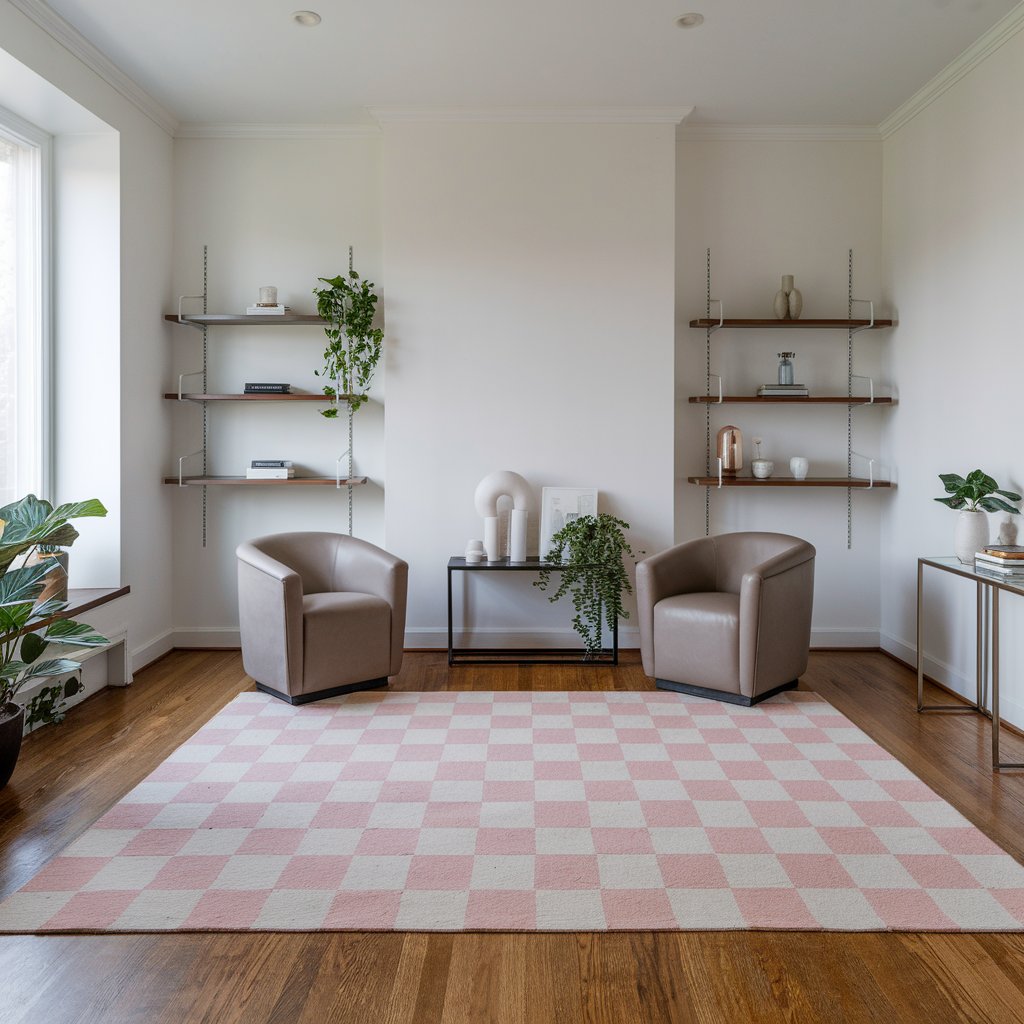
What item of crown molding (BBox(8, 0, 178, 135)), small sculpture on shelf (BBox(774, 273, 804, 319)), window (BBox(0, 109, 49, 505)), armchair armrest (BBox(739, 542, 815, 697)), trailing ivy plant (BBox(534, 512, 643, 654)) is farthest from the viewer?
small sculpture on shelf (BBox(774, 273, 804, 319))

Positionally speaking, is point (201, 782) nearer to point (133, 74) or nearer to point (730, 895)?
point (730, 895)

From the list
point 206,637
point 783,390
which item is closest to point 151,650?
point 206,637

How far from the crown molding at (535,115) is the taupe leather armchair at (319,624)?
2282mm

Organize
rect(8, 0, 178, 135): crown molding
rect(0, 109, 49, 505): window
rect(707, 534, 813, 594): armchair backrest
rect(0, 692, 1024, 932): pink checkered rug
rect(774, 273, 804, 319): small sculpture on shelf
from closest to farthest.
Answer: rect(0, 692, 1024, 932): pink checkered rug → rect(8, 0, 178, 135): crown molding → rect(0, 109, 49, 505): window → rect(707, 534, 813, 594): armchair backrest → rect(774, 273, 804, 319): small sculpture on shelf

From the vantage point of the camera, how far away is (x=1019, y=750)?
3174 mm

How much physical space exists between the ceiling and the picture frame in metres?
2.02

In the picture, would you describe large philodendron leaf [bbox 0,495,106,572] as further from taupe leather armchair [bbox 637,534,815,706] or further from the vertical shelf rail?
the vertical shelf rail

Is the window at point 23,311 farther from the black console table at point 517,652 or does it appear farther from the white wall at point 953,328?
the white wall at point 953,328

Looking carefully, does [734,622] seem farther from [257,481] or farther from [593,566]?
[257,481]

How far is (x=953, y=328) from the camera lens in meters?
3.97

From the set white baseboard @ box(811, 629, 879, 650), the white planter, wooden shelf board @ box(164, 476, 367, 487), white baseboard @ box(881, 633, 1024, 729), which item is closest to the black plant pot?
wooden shelf board @ box(164, 476, 367, 487)

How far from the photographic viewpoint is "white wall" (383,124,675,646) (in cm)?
449

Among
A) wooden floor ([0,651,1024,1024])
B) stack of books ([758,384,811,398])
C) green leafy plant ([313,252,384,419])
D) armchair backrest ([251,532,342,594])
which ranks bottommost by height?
wooden floor ([0,651,1024,1024])

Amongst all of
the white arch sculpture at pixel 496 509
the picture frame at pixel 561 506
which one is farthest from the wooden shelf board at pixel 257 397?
the picture frame at pixel 561 506
